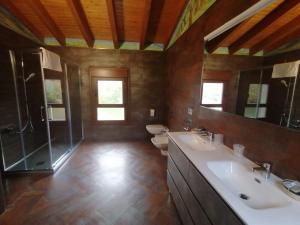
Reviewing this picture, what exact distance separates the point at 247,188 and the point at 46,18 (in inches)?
150

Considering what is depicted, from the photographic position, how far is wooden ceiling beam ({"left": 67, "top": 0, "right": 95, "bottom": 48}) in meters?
2.52

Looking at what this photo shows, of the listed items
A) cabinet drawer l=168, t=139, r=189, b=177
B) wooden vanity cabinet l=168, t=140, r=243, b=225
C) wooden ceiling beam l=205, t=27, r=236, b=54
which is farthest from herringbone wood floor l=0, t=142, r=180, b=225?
wooden ceiling beam l=205, t=27, r=236, b=54

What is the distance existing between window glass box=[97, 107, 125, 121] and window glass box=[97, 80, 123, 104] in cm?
22

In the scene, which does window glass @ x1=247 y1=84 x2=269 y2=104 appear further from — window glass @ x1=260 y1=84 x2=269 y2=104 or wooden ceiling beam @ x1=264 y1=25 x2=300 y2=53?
wooden ceiling beam @ x1=264 y1=25 x2=300 y2=53

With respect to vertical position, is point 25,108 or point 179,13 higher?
point 179,13

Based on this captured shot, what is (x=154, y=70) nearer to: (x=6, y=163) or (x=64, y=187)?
(x=64, y=187)

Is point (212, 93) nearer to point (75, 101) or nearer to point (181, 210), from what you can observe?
point (181, 210)

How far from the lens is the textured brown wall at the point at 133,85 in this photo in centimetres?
402

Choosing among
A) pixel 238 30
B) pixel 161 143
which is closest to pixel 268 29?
pixel 238 30

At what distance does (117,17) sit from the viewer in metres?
3.04

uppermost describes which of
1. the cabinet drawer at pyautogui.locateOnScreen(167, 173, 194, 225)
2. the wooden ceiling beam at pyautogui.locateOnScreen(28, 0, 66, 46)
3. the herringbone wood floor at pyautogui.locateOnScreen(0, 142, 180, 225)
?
the wooden ceiling beam at pyautogui.locateOnScreen(28, 0, 66, 46)

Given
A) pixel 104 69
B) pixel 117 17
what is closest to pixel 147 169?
pixel 104 69

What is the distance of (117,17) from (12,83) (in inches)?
88.4

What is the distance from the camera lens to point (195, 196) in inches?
52.2
